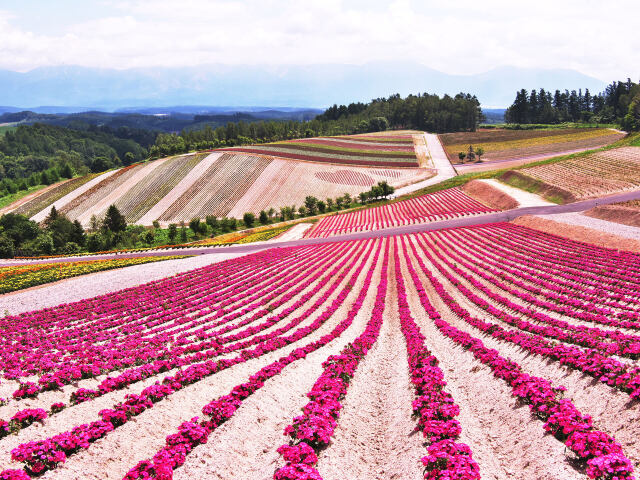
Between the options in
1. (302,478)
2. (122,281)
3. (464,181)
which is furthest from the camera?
(464,181)

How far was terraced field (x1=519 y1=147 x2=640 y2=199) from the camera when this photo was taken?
74.2m

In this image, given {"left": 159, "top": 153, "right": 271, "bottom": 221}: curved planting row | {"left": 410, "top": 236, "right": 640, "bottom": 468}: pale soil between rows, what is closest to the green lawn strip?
{"left": 159, "top": 153, "right": 271, "bottom": 221}: curved planting row

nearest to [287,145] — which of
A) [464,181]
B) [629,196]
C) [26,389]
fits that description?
[464,181]

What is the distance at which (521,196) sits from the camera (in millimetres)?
76812

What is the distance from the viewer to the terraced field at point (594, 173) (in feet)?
244

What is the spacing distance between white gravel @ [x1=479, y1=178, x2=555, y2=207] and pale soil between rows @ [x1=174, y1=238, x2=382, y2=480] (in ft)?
206

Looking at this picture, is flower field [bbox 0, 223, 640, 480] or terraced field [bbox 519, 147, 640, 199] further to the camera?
terraced field [bbox 519, 147, 640, 199]

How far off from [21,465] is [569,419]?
1709 cm

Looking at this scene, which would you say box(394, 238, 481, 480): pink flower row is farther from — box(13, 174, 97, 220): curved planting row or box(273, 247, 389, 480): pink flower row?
box(13, 174, 97, 220): curved planting row

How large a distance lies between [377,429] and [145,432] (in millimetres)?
8660

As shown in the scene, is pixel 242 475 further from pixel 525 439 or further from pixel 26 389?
pixel 26 389

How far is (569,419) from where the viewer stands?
41.7 ft

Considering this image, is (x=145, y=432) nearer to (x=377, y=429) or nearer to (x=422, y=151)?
(x=377, y=429)

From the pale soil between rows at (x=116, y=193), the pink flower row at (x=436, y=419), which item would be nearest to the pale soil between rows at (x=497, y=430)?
the pink flower row at (x=436, y=419)
